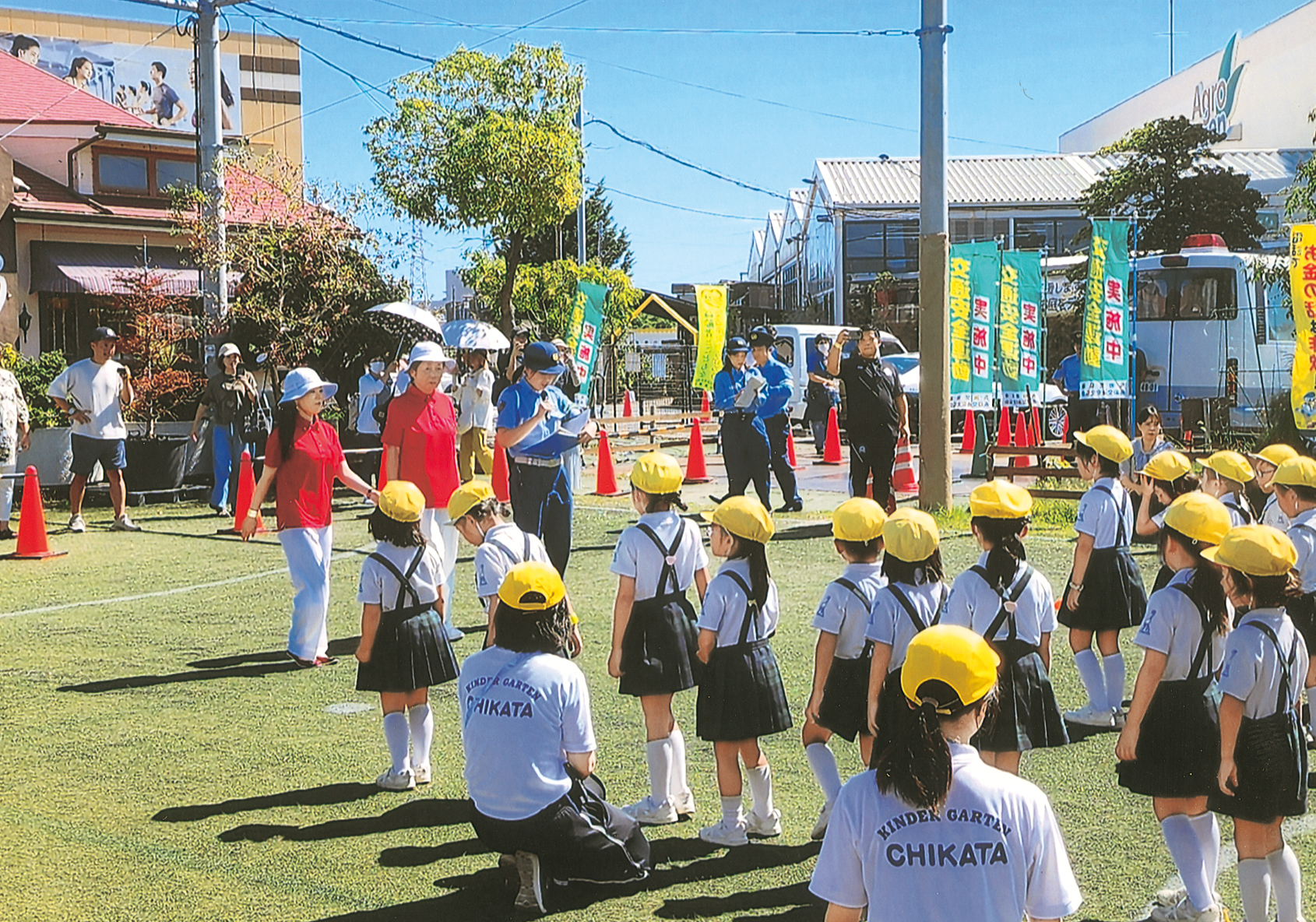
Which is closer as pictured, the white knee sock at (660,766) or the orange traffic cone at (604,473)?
the white knee sock at (660,766)

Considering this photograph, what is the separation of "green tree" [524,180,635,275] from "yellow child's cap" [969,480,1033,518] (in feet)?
115

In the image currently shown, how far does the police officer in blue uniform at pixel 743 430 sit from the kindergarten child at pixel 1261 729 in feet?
29.8

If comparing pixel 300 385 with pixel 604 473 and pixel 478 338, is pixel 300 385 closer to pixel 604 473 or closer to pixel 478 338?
pixel 478 338

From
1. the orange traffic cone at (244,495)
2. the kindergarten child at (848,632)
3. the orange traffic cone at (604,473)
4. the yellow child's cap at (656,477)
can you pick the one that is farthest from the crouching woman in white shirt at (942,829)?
the orange traffic cone at (604,473)

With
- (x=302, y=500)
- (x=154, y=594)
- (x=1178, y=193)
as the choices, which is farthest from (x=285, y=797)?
(x=1178, y=193)

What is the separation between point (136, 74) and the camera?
5403 centimetres

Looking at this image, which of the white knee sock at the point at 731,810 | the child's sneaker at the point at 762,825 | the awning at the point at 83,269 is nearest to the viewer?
the white knee sock at the point at 731,810

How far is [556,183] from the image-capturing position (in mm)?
22891

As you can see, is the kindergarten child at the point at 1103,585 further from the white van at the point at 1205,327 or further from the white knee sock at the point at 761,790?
the white van at the point at 1205,327

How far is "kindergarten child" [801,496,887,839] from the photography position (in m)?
4.71

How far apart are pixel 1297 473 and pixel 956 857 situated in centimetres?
384

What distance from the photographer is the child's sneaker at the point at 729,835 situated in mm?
4949

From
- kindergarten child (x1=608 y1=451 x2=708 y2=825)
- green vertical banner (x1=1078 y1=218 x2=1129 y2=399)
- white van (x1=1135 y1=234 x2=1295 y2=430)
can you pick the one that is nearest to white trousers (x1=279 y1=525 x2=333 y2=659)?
kindergarten child (x1=608 y1=451 x2=708 y2=825)

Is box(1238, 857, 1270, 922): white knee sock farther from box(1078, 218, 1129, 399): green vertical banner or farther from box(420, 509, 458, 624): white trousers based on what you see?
box(1078, 218, 1129, 399): green vertical banner
